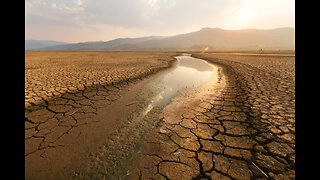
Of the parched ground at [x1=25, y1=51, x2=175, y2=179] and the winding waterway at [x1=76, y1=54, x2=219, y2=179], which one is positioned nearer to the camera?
the winding waterway at [x1=76, y1=54, x2=219, y2=179]

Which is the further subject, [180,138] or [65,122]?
[65,122]

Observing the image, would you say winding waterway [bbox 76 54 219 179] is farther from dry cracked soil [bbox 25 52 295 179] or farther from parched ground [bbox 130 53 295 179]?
parched ground [bbox 130 53 295 179]

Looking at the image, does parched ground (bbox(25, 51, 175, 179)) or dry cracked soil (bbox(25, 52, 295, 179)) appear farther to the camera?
parched ground (bbox(25, 51, 175, 179))

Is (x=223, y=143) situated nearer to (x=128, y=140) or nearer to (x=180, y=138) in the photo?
(x=180, y=138)

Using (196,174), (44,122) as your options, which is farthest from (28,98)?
(196,174)

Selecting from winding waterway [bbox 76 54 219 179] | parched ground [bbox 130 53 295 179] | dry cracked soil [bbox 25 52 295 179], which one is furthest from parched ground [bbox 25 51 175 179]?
parched ground [bbox 130 53 295 179]

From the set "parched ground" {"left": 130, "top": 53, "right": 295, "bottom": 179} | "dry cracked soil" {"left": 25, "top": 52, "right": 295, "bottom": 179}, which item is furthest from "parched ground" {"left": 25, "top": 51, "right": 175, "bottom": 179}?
"parched ground" {"left": 130, "top": 53, "right": 295, "bottom": 179}

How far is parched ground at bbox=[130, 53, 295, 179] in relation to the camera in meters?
1.19

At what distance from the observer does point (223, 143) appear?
157 centimetres

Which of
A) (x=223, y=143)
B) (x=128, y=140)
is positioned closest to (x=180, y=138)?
(x=223, y=143)
